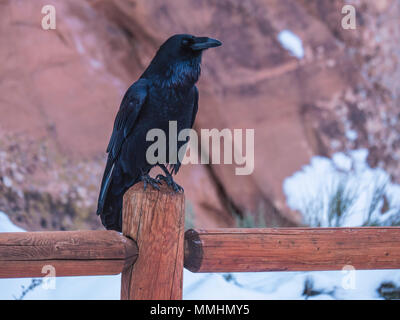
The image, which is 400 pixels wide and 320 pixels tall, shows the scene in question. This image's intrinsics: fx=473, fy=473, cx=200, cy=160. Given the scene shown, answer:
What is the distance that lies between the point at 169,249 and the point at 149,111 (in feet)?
2.85

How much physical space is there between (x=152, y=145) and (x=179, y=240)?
778 millimetres

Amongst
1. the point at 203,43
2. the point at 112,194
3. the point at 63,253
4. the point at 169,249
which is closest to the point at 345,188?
the point at 203,43

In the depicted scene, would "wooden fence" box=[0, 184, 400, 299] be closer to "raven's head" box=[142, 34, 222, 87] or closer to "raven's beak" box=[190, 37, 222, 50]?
"raven's head" box=[142, 34, 222, 87]

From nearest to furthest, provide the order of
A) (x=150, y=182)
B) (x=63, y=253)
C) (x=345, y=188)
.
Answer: (x=63, y=253) < (x=150, y=182) < (x=345, y=188)

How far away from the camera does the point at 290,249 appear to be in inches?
65.7

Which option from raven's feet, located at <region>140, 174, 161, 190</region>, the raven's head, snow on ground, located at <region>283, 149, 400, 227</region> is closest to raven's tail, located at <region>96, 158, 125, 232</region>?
raven's feet, located at <region>140, 174, 161, 190</region>

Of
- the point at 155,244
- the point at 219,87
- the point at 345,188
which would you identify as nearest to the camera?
the point at 155,244

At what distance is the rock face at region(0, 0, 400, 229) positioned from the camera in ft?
14.8

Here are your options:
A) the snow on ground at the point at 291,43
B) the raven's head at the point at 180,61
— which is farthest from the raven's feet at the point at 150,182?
the snow on ground at the point at 291,43

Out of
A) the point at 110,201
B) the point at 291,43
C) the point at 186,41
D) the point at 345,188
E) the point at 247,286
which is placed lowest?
the point at 247,286

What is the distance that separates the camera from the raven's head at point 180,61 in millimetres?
2266

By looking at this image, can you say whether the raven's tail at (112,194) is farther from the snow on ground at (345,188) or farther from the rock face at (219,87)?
the rock face at (219,87)

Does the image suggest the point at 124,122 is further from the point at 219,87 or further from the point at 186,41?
the point at 219,87
